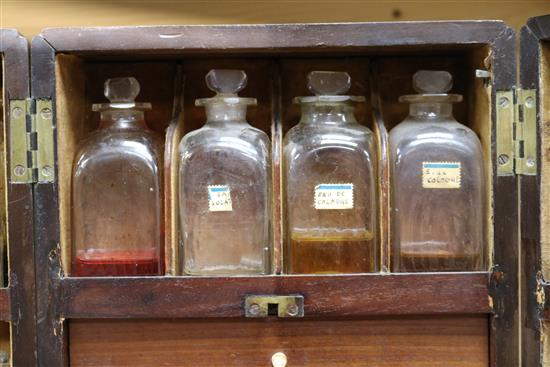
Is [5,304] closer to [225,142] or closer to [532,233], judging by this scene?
[225,142]

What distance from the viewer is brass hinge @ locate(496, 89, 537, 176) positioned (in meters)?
1.06

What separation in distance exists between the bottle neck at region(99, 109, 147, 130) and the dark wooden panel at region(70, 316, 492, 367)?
1.12 ft

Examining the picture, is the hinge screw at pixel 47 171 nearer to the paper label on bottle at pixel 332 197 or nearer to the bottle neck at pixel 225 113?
the bottle neck at pixel 225 113

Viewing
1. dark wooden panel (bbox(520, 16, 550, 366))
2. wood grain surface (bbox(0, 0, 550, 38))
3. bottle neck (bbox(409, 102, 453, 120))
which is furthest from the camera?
wood grain surface (bbox(0, 0, 550, 38))

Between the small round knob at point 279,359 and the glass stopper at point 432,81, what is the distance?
1.72ft

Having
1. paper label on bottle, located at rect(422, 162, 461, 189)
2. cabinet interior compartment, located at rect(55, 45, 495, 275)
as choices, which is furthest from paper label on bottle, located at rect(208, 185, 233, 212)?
paper label on bottle, located at rect(422, 162, 461, 189)

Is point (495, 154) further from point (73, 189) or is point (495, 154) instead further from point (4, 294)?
point (4, 294)

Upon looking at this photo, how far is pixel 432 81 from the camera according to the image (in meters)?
1.20

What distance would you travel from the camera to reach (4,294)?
42.4 inches

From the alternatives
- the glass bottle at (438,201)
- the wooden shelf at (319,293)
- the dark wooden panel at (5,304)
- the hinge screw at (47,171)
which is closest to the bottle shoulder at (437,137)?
the glass bottle at (438,201)

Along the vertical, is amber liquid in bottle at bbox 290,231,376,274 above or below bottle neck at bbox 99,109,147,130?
below

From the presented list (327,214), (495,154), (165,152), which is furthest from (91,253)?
(495,154)

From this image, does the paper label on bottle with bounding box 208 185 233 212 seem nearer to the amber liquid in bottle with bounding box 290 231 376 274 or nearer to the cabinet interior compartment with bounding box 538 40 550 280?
the amber liquid in bottle with bounding box 290 231 376 274

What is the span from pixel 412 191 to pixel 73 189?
57cm
